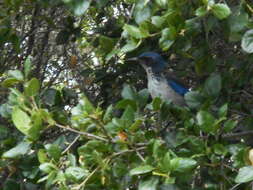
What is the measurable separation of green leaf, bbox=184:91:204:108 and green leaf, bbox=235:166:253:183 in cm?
56

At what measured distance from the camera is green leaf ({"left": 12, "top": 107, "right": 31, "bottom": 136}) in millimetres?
2562

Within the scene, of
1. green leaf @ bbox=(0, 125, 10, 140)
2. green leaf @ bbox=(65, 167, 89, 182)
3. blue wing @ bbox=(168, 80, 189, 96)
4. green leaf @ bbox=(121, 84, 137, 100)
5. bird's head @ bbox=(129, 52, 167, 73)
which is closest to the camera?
green leaf @ bbox=(65, 167, 89, 182)

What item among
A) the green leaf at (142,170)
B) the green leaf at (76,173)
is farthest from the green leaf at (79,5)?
the green leaf at (142,170)

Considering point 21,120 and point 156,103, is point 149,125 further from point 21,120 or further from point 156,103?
point 21,120

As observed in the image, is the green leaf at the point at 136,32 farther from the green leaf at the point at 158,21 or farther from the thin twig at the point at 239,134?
the thin twig at the point at 239,134

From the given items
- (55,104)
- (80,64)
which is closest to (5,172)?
(55,104)

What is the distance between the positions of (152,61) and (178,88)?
347 millimetres

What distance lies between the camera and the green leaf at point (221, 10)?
2.51 meters

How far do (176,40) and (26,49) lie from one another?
74.6 inches

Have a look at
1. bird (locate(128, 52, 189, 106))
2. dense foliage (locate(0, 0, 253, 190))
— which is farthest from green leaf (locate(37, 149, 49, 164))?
bird (locate(128, 52, 189, 106))

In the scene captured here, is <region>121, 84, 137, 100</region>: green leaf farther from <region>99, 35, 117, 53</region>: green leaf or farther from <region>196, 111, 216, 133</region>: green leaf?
<region>196, 111, 216, 133</region>: green leaf

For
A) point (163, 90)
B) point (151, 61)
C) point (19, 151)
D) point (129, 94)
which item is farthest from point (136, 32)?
point (163, 90)

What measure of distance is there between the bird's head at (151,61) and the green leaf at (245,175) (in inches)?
71.8

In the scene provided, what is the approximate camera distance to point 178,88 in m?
4.41
